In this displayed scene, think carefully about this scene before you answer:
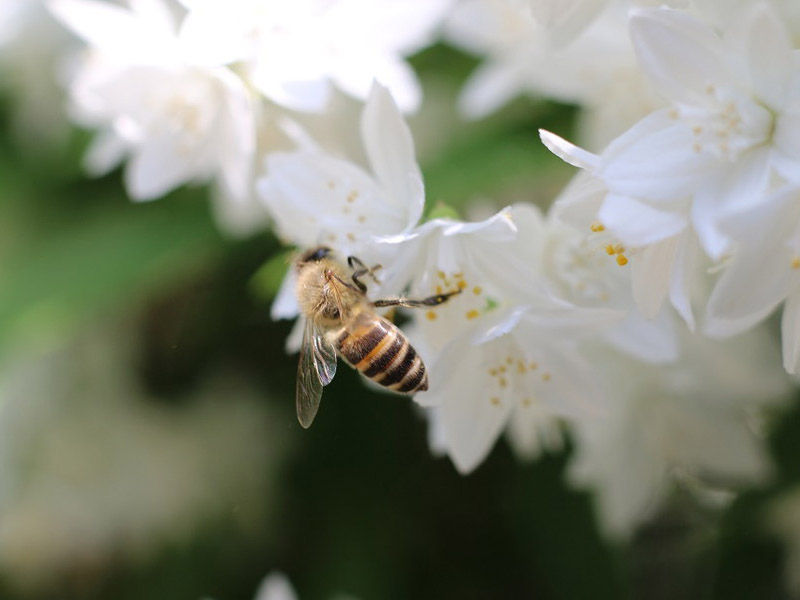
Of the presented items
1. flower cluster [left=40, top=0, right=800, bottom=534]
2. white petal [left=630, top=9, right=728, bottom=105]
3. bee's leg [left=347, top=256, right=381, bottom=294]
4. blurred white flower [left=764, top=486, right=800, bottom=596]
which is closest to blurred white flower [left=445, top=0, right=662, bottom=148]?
flower cluster [left=40, top=0, right=800, bottom=534]

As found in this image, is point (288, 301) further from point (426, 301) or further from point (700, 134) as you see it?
point (700, 134)

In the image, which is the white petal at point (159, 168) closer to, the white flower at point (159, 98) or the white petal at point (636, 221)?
the white flower at point (159, 98)

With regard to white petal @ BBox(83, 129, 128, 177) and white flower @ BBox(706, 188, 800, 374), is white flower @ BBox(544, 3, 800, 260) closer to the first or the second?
white flower @ BBox(706, 188, 800, 374)

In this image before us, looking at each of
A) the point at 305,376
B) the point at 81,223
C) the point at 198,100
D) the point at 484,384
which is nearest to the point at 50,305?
the point at 81,223

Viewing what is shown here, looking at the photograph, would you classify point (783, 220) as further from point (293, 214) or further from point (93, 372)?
point (93, 372)

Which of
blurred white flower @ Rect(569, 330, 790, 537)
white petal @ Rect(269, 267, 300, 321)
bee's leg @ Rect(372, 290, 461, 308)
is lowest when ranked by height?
blurred white flower @ Rect(569, 330, 790, 537)

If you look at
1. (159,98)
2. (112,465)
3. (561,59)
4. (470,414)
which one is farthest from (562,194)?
(112,465)
